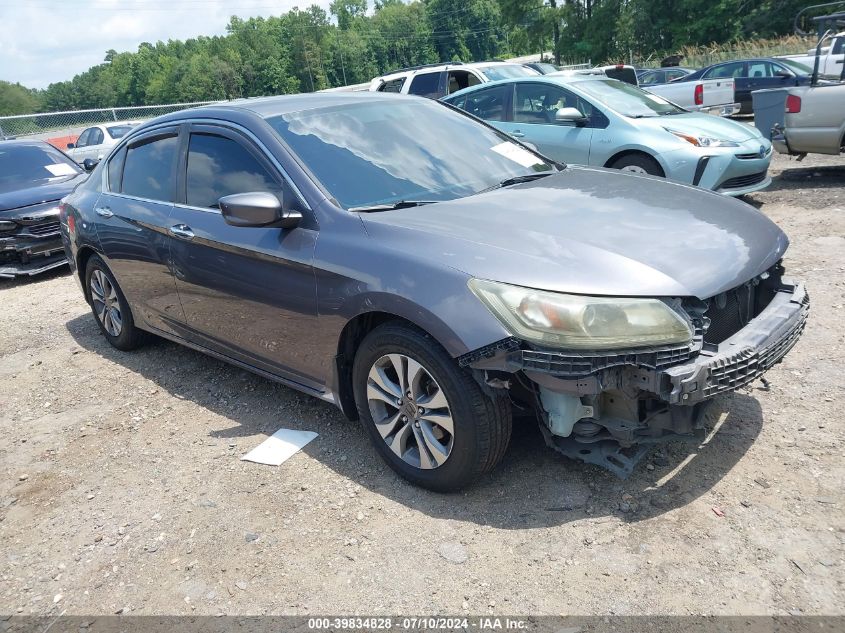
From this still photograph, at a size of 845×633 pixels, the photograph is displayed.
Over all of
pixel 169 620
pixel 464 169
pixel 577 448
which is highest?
pixel 464 169

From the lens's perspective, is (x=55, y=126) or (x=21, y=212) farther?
(x=55, y=126)

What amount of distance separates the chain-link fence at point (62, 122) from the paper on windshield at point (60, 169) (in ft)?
40.2

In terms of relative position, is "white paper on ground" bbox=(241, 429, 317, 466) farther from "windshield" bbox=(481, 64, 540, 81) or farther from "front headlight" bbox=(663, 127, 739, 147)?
"windshield" bbox=(481, 64, 540, 81)

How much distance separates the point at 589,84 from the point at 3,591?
300 inches

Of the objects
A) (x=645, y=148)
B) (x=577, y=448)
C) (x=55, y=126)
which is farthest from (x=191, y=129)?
(x=55, y=126)

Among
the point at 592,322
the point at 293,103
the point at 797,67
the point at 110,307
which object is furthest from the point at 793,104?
the point at 797,67

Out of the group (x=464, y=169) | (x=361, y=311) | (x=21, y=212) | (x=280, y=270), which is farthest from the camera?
(x=21, y=212)

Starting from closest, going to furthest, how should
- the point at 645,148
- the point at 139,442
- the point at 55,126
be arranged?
the point at 139,442 → the point at 645,148 → the point at 55,126

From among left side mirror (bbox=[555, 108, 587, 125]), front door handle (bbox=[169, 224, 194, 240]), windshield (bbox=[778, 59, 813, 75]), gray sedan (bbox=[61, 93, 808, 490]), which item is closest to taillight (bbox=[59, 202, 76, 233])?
gray sedan (bbox=[61, 93, 808, 490])

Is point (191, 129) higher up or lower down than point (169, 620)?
higher up

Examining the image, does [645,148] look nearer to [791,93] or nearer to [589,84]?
[589,84]

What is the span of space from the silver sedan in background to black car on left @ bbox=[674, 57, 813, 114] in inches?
381

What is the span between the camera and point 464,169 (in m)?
3.70

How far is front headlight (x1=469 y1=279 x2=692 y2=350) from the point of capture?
2486 mm
